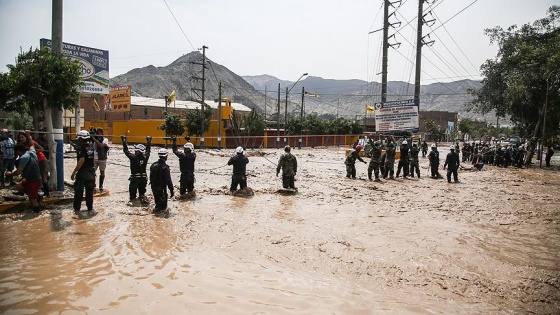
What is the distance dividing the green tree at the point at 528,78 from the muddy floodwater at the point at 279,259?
54.3ft

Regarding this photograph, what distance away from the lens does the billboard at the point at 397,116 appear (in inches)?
737

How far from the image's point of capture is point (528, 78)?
23.8m

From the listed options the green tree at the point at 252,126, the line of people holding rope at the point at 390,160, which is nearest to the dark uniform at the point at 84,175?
the line of people holding rope at the point at 390,160

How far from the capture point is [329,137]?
149 feet

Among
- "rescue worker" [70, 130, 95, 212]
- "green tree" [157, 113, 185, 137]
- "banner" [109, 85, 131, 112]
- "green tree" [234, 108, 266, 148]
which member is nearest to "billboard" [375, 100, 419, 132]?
"rescue worker" [70, 130, 95, 212]

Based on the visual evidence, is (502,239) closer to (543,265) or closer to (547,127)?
(543,265)

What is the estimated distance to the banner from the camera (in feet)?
140

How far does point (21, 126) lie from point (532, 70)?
46.7 meters

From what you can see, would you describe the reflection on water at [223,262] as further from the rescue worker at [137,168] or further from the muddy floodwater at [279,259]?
the rescue worker at [137,168]

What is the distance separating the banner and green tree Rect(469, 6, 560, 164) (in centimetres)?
3807

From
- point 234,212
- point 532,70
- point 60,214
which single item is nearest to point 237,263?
point 234,212

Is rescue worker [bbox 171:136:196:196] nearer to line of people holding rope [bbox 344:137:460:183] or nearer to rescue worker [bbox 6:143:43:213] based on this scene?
rescue worker [bbox 6:143:43:213]

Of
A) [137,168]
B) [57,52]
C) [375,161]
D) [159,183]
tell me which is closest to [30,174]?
[137,168]

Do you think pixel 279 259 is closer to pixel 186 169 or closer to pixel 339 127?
pixel 186 169
